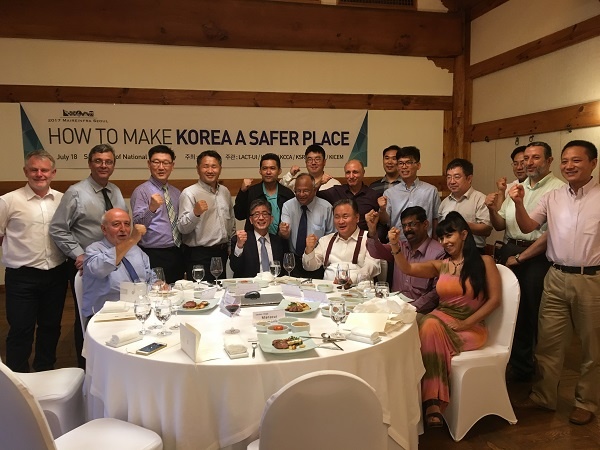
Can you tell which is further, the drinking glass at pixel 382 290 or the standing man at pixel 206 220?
the standing man at pixel 206 220

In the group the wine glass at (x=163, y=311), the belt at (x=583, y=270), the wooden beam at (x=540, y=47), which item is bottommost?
the wine glass at (x=163, y=311)

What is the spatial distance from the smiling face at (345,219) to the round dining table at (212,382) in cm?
140

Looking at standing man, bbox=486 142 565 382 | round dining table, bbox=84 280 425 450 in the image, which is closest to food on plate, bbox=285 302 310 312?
round dining table, bbox=84 280 425 450

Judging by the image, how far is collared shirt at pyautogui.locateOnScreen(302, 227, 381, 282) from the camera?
134 inches

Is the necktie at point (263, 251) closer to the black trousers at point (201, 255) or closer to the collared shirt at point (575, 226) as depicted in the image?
the black trousers at point (201, 255)

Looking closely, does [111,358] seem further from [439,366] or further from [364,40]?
[364,40]

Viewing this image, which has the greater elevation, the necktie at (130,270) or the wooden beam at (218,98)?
the wooden beam at (218,98)

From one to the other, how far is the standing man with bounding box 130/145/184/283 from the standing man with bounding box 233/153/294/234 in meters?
0.63

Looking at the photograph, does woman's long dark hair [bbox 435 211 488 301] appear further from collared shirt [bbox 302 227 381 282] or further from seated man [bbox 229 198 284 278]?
seated man [bbox 229 198 284 278]

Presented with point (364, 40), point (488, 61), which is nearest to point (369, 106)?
point (364, 40)

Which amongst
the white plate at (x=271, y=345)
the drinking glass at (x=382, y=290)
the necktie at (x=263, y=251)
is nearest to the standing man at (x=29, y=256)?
the necktie at (x=263, y=251)

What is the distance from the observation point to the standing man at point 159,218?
378cm

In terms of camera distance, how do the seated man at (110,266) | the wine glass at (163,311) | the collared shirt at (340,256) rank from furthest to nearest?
1. the collared shirt at (340,256)
2. the seated man at (110,266)
3. the wine glass at (163,311)

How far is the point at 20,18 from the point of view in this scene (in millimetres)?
5633
